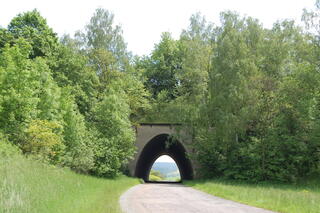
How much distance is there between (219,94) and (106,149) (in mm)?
9698

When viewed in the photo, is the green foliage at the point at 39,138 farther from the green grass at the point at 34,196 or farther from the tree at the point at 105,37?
the tree at the point at 105,37

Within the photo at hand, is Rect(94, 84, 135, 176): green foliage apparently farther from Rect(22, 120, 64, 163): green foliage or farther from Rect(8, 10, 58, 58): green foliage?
Rect(22, 120, 64, 163): green foliage

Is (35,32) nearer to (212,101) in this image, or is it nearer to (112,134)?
(112,134)

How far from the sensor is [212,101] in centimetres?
2780

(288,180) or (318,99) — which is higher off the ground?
(318,99)

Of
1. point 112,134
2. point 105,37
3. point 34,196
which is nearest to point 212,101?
point 112,134

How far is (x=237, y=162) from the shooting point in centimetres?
2656

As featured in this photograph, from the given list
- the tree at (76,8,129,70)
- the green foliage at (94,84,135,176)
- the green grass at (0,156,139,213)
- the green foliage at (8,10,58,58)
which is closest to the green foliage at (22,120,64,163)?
the green grass at (0,156,139,213)

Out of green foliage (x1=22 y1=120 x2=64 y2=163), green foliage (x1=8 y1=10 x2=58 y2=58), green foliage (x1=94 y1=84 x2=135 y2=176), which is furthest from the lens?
green foliage (x1=8 y1=10 x2=58 y2=58)

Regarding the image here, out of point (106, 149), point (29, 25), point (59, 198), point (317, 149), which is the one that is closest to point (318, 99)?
point (317, 149)

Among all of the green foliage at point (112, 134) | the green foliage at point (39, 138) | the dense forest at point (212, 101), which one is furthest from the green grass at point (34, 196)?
the green foliage at point (112, 134)

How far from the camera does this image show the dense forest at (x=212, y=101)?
20688 millimetres

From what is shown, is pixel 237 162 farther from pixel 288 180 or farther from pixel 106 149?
pixel 106 149

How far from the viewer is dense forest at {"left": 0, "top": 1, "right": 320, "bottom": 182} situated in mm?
20688
